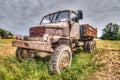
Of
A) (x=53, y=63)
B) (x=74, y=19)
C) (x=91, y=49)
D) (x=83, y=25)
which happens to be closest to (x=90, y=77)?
(x=53, y=63)

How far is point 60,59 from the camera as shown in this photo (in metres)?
5.91

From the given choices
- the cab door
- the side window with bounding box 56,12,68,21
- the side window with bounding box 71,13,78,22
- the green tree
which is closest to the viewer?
the side window with bounding box 56,12,68,21

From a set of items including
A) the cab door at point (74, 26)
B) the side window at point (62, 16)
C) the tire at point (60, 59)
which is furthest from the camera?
the cab door at point (74, 26)

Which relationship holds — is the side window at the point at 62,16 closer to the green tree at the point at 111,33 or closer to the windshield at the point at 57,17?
the windshield at the point at 57,17

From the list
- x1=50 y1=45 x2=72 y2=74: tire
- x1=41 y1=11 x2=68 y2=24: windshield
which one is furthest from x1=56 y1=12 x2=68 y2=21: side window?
x1=50 y1=45 x2=72 y2=74: tire

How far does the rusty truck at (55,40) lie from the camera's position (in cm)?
591

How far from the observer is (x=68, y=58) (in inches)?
259

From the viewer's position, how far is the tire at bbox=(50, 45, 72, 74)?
5633 mm

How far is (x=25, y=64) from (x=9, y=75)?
1253 mm

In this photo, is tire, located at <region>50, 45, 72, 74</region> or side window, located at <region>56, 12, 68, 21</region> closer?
tire, located at <region>50, 45, 72, 74</region>

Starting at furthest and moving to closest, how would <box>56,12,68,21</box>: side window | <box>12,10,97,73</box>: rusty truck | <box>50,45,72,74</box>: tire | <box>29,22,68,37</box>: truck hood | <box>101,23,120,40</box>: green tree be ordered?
<box>101,23,120,40</box>: green tree → <box>56,12,68,21</box>: side window → <box>29,22,68,37</box>: truck hood → <box>12,10,97,73</box>: rusty truck → <box>50,45,72,74</box>: tire

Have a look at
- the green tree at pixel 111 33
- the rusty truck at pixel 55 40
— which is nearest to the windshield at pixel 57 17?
the rusty truck at pixel 55 40

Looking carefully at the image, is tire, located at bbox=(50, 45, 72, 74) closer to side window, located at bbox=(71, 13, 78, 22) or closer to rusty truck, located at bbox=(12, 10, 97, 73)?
rusty truck, located at bbox=(12, 10, 97, 73)

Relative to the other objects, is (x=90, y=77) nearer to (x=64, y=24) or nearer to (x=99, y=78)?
(x=99, y=78)
